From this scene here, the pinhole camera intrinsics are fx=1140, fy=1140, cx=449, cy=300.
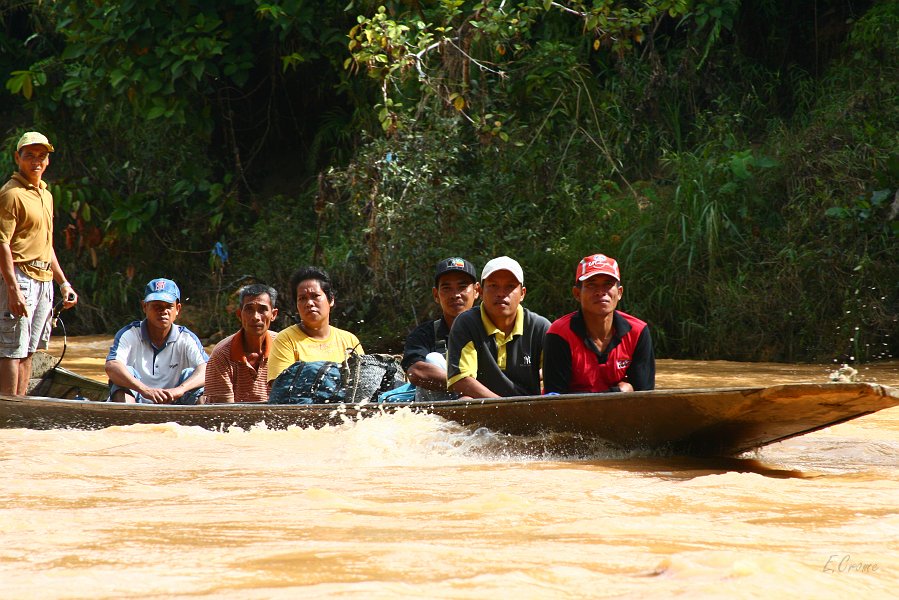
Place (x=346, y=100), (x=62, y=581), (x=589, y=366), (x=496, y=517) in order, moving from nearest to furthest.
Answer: (x=62, y=581) < (x=496, y=517) < (x=589, y=366) < (x=346, y=100)

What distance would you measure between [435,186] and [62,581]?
7.42 meters

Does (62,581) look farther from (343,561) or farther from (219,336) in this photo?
(219,336)

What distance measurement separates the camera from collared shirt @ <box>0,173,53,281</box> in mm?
6000

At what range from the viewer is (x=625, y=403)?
176 inches

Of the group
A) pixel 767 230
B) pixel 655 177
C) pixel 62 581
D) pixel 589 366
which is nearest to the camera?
pixel 62 581

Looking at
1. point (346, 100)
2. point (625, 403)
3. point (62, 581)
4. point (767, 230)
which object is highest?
point (346, 100)

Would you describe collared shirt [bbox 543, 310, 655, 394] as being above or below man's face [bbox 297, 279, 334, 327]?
below

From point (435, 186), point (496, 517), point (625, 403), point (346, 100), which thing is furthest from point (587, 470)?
point (346, 100)

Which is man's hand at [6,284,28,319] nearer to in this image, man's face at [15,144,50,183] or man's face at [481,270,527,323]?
man's face at [15,144,50,183]

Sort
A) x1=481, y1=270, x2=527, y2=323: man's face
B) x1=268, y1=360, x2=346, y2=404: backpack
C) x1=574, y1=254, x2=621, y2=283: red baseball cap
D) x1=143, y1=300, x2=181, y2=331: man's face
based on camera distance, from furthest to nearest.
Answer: x1=143, y1=300, x2=181, y2=331: man's face → x1=268, y1=360, x2=346, y2=404: backpack → x1=481, y1=270, x2=527, y2=323: man's face → x1=574, y1=254, x2=621, y2=283: red baseball cap

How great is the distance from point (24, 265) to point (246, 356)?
1328 millimetres

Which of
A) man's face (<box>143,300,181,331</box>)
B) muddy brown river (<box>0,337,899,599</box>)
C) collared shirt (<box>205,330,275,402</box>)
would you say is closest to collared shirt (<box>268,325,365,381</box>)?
collared shirt (<box>205,330,275,402</box>)

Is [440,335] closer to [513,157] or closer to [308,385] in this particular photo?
[308,385]

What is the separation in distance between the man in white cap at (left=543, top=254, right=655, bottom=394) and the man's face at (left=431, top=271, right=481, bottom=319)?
0.70 meters
